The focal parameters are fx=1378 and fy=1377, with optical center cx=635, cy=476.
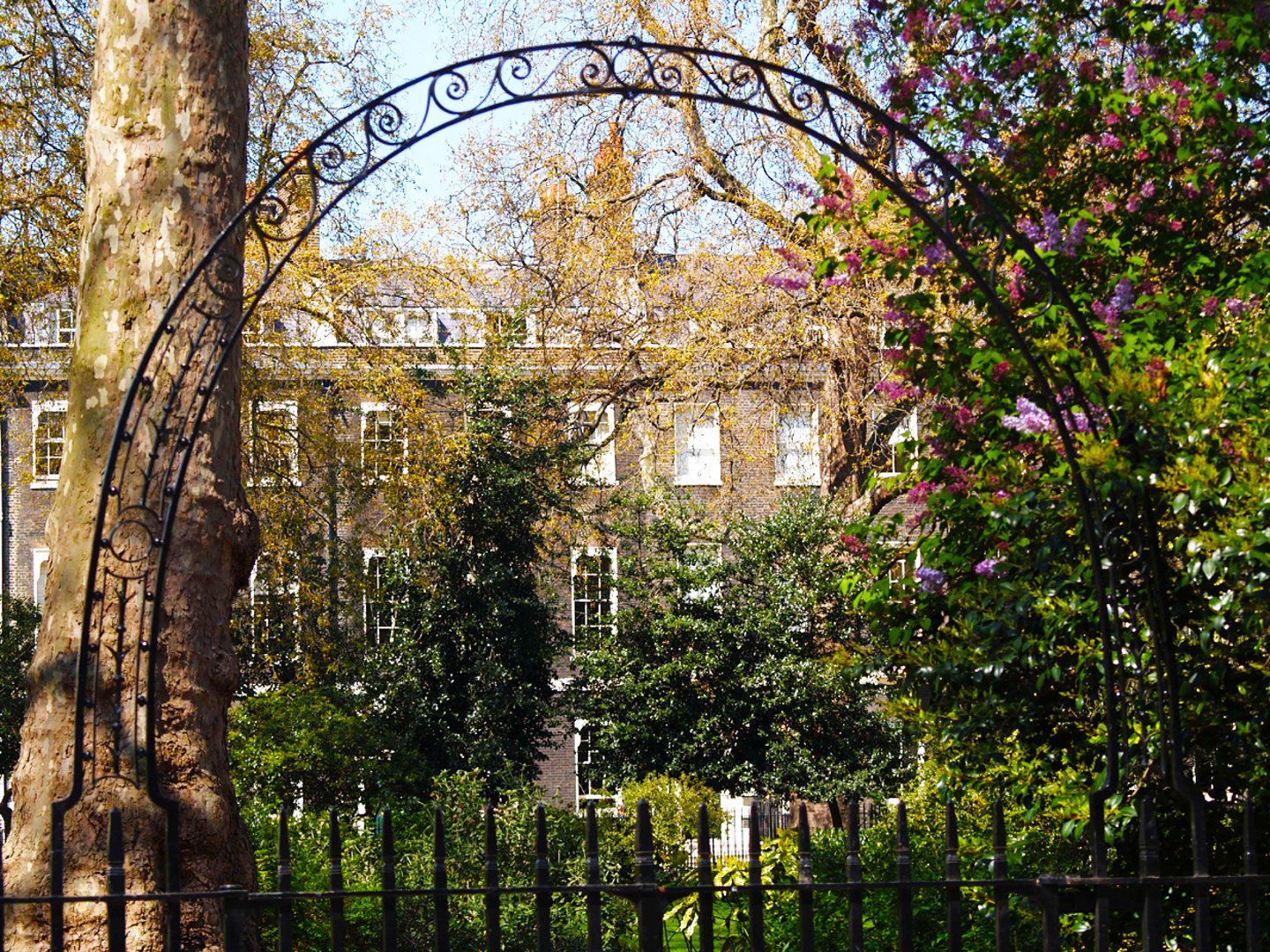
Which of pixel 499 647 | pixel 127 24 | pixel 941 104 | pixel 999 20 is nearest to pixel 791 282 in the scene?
pixel 941 104

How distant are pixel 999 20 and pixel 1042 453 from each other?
2.27 meters

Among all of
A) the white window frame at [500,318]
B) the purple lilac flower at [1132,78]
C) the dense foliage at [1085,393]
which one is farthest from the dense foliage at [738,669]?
the purple lilac flower at [1132,78]

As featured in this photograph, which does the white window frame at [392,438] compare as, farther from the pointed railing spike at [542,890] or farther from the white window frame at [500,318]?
the pointed railing spike at [542,890]

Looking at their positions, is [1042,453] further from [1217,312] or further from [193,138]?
[193,138]

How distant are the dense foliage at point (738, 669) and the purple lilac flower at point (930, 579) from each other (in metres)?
14.7

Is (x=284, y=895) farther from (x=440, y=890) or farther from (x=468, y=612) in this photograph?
(x=468, y=612)

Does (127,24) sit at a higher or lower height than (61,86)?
lower

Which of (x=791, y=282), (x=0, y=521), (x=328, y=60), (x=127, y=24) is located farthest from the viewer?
(x=0, y=521)

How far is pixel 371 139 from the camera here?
5098mm

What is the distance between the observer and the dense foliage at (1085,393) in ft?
17.0

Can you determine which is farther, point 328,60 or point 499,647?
point 499,647

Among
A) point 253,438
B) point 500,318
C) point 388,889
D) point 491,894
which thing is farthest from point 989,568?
point 500,318

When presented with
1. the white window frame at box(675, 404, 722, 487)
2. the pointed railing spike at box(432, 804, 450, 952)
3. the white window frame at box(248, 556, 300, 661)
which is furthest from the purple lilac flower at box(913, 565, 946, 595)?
the white window frame at box(675, 404, 722, 487)

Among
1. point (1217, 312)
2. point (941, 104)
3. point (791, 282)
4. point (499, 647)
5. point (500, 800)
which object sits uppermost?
point (941, 104)
